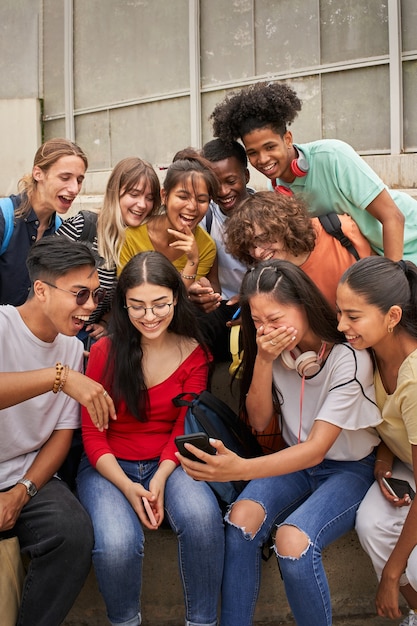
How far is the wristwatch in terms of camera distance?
3.09 meters

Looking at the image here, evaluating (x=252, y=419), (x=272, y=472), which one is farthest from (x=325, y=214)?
(x=272, y=472)

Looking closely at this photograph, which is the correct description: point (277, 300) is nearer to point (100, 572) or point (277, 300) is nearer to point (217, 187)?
point (217, 187)

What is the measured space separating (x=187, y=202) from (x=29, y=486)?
1.77m

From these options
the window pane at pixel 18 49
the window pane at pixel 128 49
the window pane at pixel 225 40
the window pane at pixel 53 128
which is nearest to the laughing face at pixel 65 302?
the window pane at pixel 225 40

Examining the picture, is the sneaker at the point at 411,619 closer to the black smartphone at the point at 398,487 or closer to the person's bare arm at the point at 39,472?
the black smartphone at the point at 398,487

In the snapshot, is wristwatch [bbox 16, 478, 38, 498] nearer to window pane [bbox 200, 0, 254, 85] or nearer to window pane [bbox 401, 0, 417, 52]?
window pane [bbox 401, 0, 417, 52]

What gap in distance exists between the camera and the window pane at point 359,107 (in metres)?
6.93

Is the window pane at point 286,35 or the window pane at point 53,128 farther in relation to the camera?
the window pane at point 53,128

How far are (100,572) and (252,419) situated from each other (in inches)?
38.9

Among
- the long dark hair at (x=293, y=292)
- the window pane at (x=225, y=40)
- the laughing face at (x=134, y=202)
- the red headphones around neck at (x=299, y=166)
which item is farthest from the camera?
the window pane at (x=225, y=40)

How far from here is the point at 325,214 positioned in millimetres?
3865

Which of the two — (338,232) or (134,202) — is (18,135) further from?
(338,232)

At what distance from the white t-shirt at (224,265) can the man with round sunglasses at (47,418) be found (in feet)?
3.91

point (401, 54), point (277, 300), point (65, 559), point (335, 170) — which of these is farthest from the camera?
point (401, 54)
